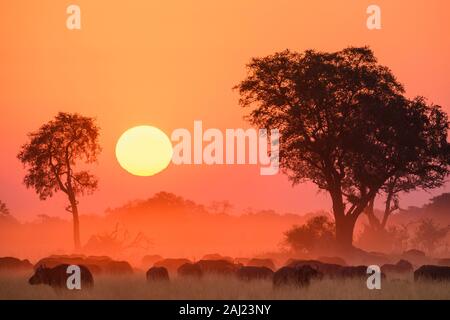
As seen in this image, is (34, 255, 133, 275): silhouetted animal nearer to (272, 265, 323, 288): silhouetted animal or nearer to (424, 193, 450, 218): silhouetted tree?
(272, 265, 323, 288): silhouetted animal

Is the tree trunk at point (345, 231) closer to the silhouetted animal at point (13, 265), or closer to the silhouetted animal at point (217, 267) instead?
the silhouetted animal at point (217, 267)

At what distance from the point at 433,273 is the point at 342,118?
16.3m

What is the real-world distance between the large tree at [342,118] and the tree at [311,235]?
15.5 ft

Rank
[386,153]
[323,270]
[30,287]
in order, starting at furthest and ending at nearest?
[386,153] < [323,270] < [30,287]

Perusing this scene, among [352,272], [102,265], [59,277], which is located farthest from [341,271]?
[102,265]

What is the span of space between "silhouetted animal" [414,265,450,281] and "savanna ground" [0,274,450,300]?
4.91ft

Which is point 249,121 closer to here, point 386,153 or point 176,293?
point 386,153

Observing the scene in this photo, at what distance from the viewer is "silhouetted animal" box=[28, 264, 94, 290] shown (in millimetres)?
27156

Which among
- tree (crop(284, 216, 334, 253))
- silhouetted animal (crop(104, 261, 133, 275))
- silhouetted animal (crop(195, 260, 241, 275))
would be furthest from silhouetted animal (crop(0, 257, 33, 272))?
tree (crop(284, 216, 334, 253))

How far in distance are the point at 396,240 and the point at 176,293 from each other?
138 feet

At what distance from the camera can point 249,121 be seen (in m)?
45.5

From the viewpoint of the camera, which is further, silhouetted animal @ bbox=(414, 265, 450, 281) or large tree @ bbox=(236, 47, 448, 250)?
large tree @ bbox=(236, 47, 448, 250)
